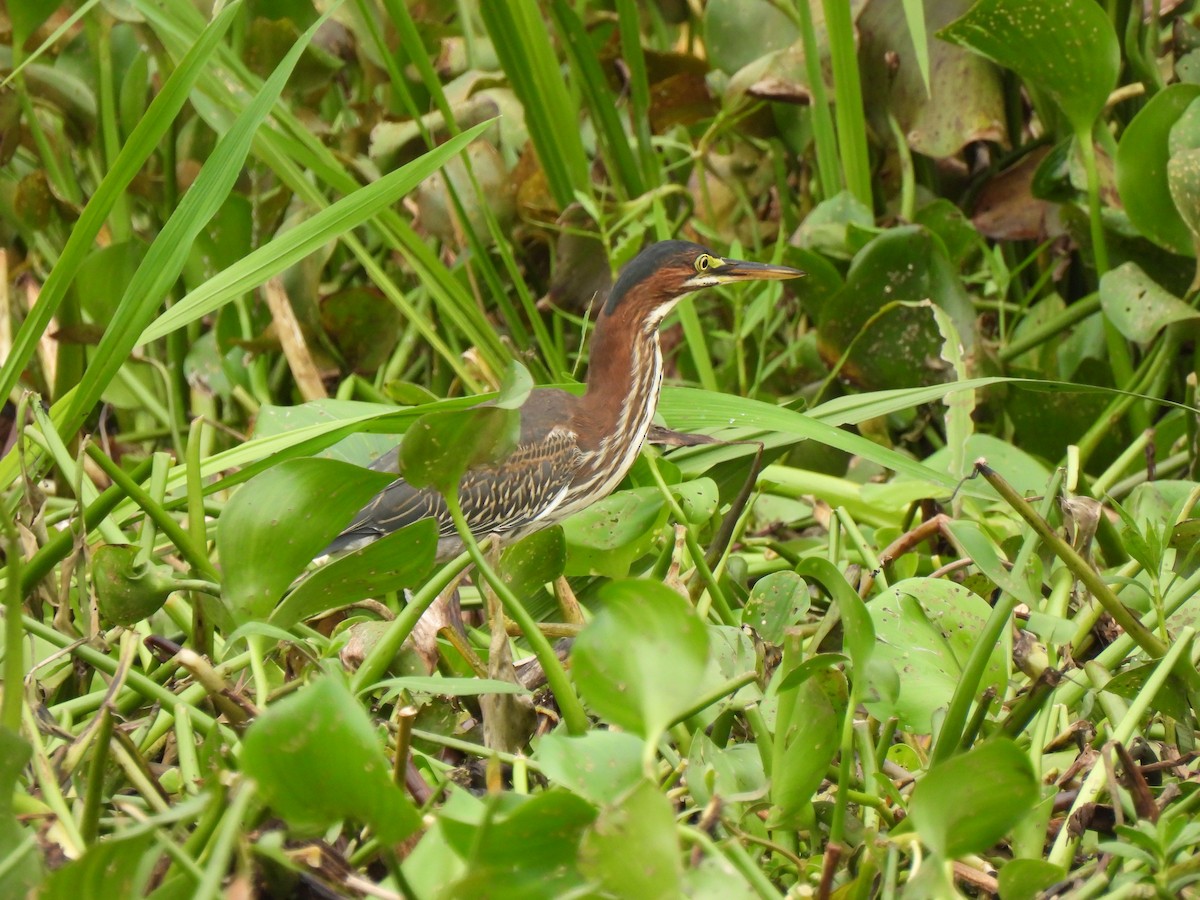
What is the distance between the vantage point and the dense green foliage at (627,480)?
95 cm

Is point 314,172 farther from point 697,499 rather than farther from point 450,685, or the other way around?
point 450,685

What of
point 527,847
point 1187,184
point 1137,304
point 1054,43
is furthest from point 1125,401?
point 527,847

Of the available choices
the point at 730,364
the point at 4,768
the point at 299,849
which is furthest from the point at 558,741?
the point at 730,364

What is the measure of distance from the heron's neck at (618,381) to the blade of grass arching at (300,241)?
1.05m

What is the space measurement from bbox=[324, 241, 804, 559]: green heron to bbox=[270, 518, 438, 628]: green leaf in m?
1.35

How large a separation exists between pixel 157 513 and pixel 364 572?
0.84 ft

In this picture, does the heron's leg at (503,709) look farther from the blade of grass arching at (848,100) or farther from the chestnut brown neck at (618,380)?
the blade of grass arching at (848,100)

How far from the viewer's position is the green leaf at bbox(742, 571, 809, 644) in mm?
1413

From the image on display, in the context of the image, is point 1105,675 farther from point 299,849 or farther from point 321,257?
point 321,257

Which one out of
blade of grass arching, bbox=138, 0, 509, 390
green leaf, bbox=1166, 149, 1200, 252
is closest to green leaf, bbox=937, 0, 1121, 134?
green leaf, bbox=1166, 149, 1200, 252

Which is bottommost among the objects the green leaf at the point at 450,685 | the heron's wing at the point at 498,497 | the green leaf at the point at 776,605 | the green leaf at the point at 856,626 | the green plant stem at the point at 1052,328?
the green plant stem at the point at 1052,328

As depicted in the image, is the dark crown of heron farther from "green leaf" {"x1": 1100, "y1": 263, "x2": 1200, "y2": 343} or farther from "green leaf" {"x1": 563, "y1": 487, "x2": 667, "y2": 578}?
"green leaf" {"x1": 563, "y1": 487, "x2": 667, "y2": 578}

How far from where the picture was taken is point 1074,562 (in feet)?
3.82

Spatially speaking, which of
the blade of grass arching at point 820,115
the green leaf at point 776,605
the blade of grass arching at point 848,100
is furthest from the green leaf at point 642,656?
the blade of grass arching at point 820,115
